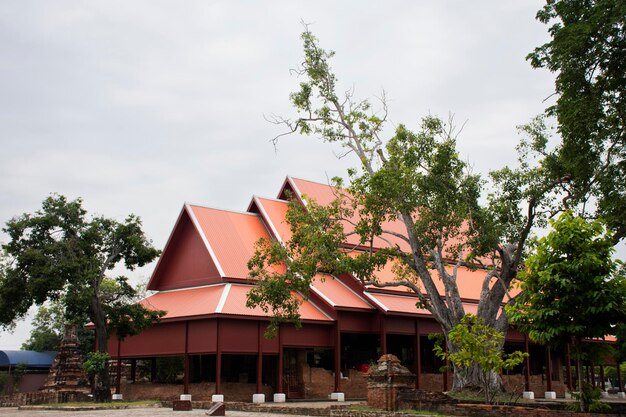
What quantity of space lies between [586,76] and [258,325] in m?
15.3

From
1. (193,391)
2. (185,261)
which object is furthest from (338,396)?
(185,261)

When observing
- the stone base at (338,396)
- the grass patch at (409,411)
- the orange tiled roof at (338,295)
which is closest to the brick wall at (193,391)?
the stone base at (338,396)

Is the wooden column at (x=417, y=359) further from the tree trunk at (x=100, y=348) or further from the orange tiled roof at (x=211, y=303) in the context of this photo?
the tree trunk at (x=100, y=348)

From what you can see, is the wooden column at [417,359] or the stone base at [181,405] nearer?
the stone base at [181,405]

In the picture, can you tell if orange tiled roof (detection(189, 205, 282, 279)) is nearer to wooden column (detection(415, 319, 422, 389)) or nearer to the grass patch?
wooden column (detection(415, 319, 422, 389))

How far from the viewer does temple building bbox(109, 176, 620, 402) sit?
87.1ft

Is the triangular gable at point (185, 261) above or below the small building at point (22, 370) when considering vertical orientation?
above

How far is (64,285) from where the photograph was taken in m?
26.9

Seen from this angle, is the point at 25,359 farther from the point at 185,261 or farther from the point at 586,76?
the point at 586,76

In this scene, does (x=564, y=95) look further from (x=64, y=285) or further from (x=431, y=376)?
(x=64, y=285)

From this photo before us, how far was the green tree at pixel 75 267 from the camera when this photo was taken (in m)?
26.6

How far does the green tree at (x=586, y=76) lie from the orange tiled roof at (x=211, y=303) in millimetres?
12937

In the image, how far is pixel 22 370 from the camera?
43.3 metres

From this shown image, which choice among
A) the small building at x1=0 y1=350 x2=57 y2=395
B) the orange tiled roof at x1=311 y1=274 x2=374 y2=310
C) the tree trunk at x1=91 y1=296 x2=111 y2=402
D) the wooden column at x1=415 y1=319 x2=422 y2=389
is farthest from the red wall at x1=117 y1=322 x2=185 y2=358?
the small building at x1=0 y1=350 x2=57 y2=395
